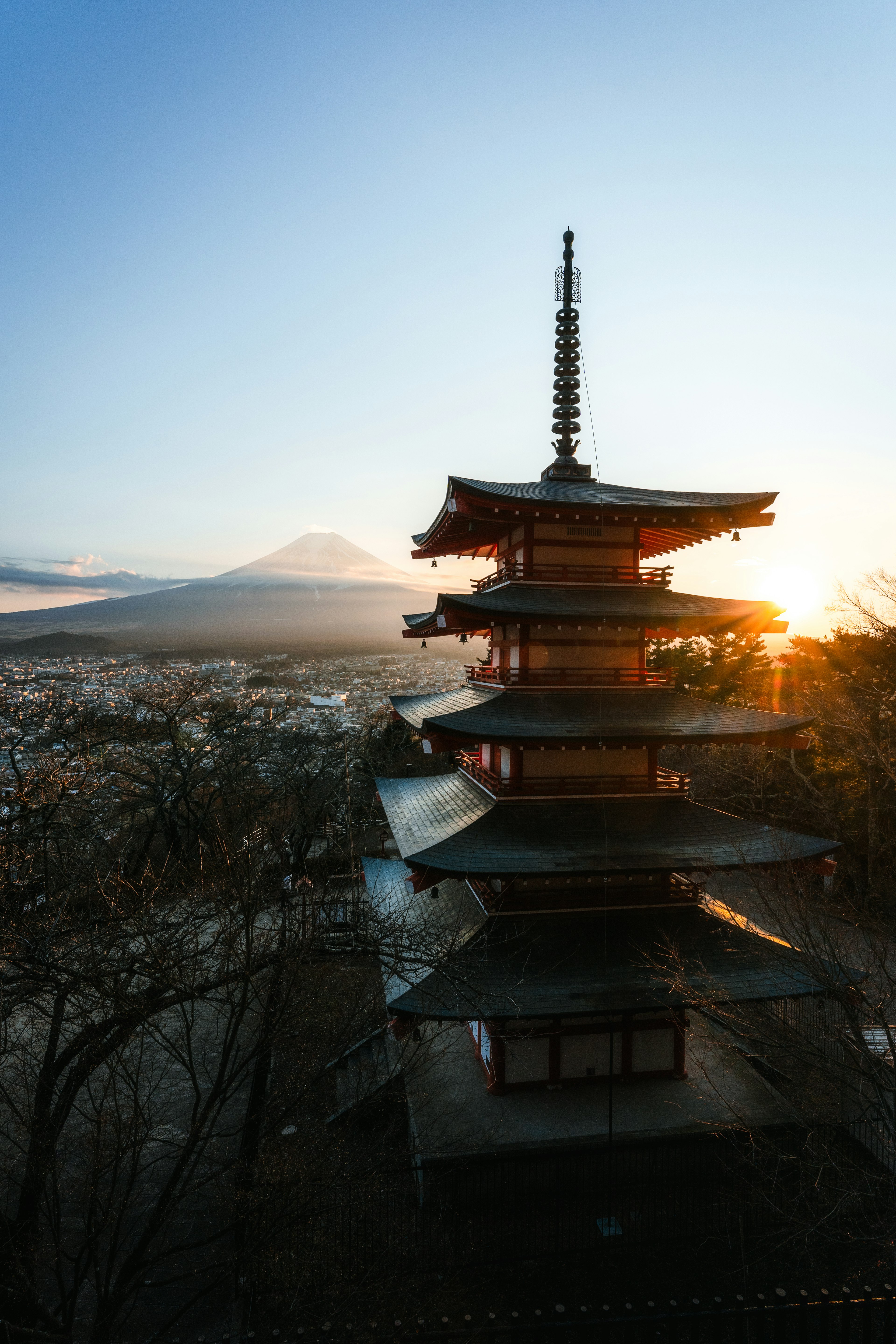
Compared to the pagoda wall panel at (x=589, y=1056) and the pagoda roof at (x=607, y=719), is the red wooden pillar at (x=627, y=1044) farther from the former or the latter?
the pagoda roof at (x=607, y=719)

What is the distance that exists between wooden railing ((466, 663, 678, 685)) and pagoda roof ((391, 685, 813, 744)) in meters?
0.17

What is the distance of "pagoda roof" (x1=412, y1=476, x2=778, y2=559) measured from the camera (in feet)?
36.2

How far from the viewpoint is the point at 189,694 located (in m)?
25.2

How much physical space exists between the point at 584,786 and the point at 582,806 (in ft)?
1.27

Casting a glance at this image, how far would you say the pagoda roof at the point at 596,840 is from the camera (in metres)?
10.2

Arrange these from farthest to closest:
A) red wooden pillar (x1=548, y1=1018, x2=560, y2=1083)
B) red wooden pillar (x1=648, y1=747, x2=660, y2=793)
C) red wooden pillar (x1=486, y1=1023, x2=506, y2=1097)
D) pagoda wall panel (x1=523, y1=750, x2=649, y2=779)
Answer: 1. red wooden pillar (x1=648, y1=747, x2=660, y2=793)
2. pagoda wall panel (x1=523, y1=750, x2=649, y2=779)
3. red wooden pillar (x1=486, y1=1023, x2=506, y2=1097)
4. red wooden pillar (x1=548, y1=1018, x2=560, y2=1083)

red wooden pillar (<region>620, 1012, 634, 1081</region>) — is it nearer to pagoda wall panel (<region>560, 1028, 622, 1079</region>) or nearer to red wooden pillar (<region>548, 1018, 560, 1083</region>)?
pagoda wall panel (<region>560, 1028, 622, 1079</region>)

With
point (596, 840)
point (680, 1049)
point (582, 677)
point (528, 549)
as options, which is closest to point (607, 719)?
point (582, 677)

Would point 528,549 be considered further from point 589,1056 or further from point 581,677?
point 589,1056

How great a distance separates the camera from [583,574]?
40.2 feet

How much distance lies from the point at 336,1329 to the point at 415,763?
29355mm

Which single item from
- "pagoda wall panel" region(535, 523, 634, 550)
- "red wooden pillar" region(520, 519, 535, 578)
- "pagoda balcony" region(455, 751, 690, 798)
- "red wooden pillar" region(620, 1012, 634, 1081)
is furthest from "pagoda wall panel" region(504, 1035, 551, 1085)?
"pagoda wall panel" region(535, 523, 634, 550)

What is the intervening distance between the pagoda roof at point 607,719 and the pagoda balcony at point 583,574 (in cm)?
209

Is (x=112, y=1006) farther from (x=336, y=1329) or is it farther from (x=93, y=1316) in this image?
(x=336, y=1329)
